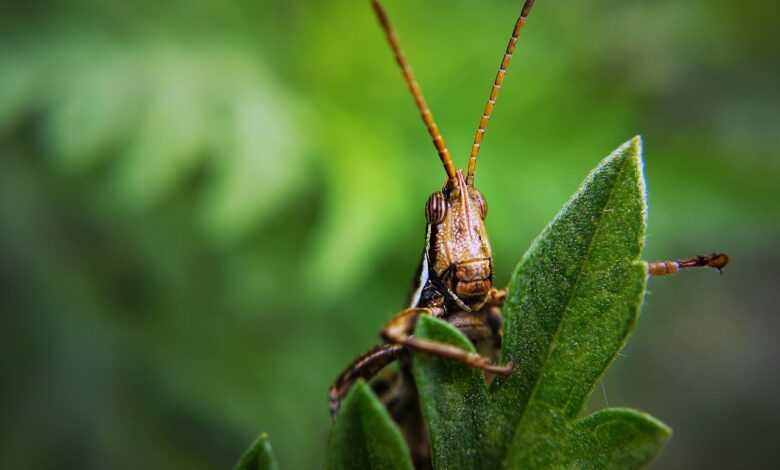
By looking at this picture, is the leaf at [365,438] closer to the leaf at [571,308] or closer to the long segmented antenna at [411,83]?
the leaf at [571,308]

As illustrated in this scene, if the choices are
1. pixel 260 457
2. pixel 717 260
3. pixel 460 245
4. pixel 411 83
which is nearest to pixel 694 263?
pixel 717 260

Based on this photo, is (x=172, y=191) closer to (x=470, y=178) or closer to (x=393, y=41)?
(x=470, y=178)

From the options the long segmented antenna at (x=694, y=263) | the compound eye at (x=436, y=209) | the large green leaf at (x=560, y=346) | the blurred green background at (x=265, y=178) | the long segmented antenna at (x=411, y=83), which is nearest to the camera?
the large green leaf at (x=560, y=346)

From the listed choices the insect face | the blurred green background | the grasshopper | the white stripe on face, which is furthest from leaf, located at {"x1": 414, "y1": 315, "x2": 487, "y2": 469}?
the blurred green background

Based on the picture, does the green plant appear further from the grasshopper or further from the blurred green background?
the blurred green background

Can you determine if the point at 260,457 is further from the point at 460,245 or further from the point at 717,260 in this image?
the point at 717,260

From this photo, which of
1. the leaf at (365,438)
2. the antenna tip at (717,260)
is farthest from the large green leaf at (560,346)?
the antenna tip at (717,260)
